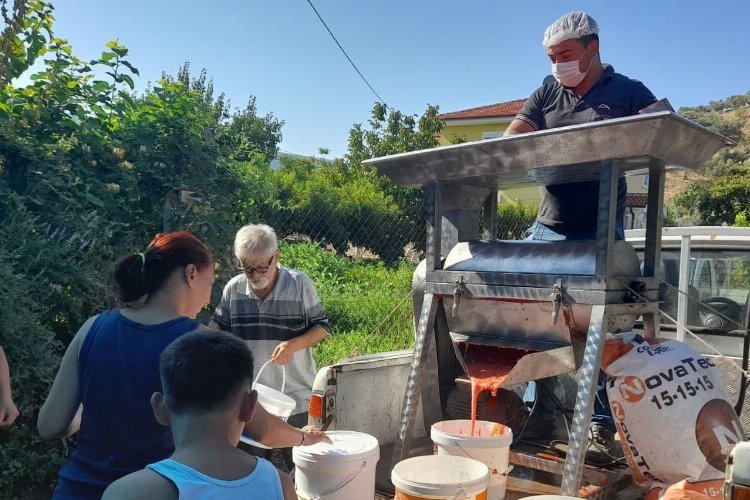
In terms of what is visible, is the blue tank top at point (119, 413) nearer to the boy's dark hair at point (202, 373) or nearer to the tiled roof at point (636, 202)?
the boy's dark hair at point (202, 373)

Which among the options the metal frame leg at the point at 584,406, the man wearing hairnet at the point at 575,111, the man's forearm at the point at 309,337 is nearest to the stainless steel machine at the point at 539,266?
the metal frame leg at the point at 584,406

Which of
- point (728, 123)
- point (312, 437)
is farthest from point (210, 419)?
point (728, 123)

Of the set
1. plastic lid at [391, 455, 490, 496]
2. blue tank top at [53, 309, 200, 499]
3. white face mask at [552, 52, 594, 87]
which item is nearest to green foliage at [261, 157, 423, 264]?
white face mask at [552, 52, 594, 87]

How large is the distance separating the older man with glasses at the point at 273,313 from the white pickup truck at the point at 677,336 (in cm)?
58

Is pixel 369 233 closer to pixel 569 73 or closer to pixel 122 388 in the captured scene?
pixel 569 73

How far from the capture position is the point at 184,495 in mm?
1487

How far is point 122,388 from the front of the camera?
2.16 metres

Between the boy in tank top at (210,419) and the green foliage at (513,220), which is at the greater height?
the green foliage at (513,220)

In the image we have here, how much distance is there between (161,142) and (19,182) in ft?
3.52

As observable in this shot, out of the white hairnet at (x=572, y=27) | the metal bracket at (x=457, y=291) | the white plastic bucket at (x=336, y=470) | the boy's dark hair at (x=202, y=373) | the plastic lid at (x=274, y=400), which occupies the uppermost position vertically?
the white hairnet at (x=572, y=27)

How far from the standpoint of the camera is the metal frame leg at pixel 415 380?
327 cm

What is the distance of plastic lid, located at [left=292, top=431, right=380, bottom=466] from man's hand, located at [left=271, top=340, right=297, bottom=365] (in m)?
0.91

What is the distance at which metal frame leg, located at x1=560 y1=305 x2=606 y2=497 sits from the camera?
263 centimetres

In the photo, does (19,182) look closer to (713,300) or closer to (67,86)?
(67,86)
